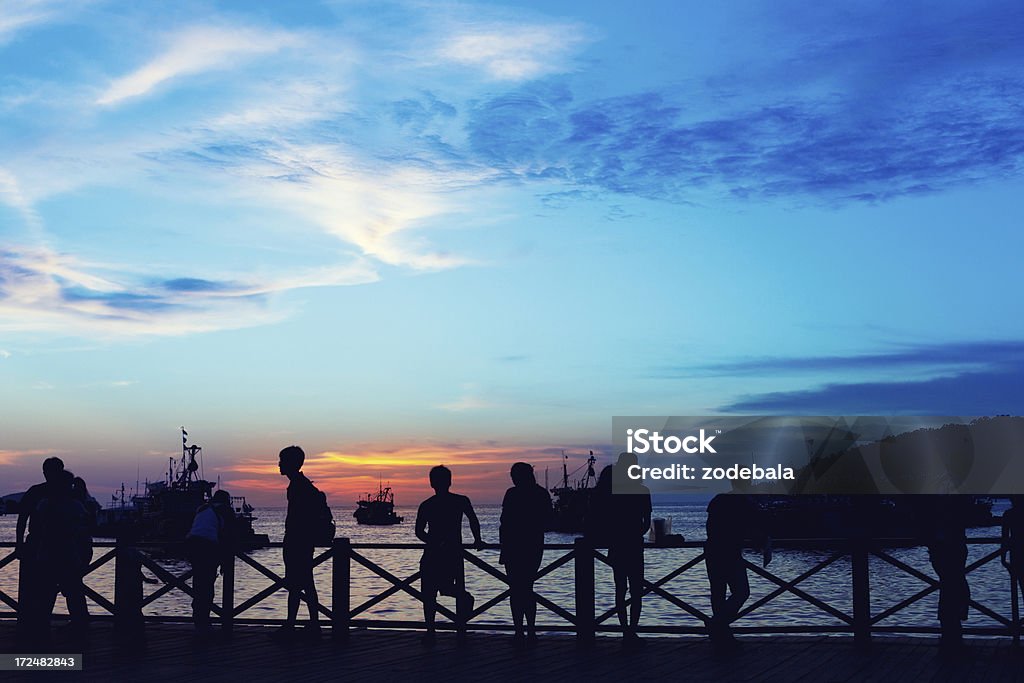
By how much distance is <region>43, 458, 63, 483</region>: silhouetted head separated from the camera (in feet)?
44.0

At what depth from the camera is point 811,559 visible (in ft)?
377

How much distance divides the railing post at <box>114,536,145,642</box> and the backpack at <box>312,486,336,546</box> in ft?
8.51

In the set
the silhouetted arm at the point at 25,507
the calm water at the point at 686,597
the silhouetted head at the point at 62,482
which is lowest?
the calm water at the point at 686,597

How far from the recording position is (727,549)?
41.5 ft

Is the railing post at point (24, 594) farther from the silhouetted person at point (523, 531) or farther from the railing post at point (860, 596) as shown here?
the railing post at point (860, 596)

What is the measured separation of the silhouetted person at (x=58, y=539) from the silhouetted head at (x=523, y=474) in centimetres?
553

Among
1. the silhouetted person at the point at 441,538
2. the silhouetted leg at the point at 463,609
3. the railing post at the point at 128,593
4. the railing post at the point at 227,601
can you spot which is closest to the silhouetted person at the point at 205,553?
the railing post at the point at 227,601

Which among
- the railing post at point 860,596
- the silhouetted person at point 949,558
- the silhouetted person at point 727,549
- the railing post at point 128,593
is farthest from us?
the railing post at point 128,593

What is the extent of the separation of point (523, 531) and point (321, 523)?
247 centimetres

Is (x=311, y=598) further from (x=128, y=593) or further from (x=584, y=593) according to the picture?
(x=584, y=593)

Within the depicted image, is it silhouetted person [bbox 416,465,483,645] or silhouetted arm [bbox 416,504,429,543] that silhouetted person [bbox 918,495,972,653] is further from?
silhouetted arm [bbox 416,504,429,543]

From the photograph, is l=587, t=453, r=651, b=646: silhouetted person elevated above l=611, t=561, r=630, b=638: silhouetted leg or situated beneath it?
elevated above

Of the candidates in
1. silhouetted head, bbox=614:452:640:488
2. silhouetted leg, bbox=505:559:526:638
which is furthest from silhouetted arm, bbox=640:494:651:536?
silhouetted leg, bbox=505:559:526:638

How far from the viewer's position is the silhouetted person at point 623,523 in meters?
12.8
